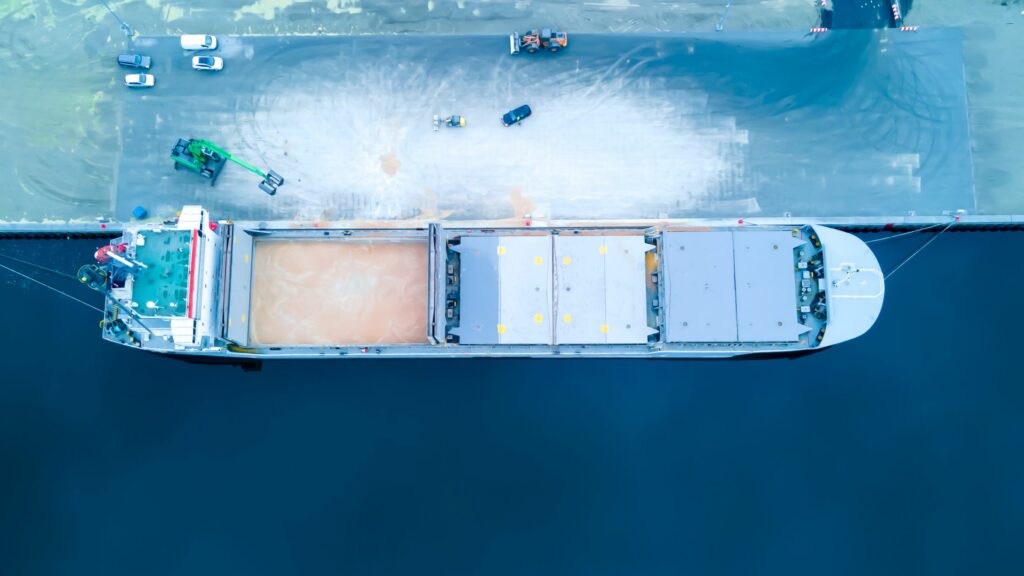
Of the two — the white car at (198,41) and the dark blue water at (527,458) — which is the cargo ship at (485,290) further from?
the white car at (198,41)

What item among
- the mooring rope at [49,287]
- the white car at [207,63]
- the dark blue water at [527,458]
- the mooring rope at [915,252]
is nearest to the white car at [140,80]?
the white car at [207,63]

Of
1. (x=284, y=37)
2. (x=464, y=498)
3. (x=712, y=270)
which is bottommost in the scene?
(x=464, y=498)

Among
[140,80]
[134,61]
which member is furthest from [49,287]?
[134,61]

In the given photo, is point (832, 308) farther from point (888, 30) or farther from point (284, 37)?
point (284, 37)

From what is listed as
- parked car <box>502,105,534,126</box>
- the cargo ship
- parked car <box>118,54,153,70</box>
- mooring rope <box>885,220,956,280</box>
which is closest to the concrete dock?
parked car <box>118,54,153,70</box>

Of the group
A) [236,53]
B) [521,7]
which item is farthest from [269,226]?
[521,7]

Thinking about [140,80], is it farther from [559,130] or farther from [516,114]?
[559,130]
